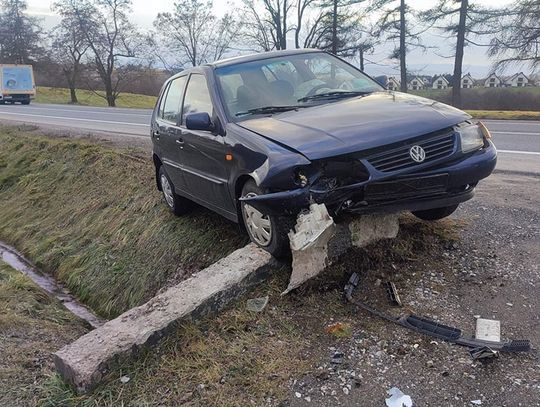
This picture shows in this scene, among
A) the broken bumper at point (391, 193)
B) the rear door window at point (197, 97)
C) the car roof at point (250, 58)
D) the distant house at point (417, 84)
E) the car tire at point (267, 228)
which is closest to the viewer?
the broken bumper at point (391, 193)

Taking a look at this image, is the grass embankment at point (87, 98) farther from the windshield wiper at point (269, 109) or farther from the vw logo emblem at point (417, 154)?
the vw logo emblem at point (417, 154)

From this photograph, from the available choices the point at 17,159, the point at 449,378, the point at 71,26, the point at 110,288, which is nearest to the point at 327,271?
the point at 449,378

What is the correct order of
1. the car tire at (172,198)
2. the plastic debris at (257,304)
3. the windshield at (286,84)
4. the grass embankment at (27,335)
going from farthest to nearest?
the car tire at (172,198) < the windshield at (286,84) < the plastic debris at (257,304) < the grass embankment at (27,335)

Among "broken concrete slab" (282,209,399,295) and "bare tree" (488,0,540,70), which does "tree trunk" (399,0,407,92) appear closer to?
"bare tree" (488,0,540,70)

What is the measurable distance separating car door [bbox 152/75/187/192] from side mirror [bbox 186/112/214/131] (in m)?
0.96

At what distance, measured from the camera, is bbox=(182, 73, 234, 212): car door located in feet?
15.6

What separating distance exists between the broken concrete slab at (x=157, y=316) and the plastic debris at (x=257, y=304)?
13cm

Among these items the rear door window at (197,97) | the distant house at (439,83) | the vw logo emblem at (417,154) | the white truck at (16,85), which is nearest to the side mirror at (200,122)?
the rear door window at (197,97)

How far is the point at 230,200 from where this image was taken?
15.5 ft

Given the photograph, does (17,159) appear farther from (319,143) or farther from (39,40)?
(39,40)

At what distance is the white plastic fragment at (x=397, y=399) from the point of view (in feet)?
9.14

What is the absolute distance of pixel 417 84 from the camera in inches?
1499

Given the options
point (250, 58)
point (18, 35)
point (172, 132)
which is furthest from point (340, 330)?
point (18, 35)

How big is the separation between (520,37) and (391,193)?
88.8ft
